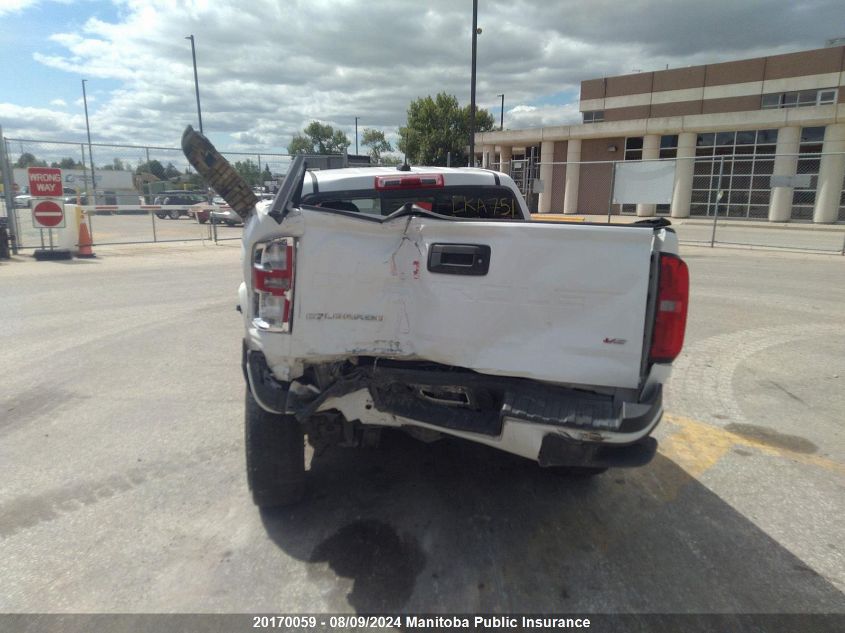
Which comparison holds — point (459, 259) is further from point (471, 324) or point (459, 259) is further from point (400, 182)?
point (400, 182)

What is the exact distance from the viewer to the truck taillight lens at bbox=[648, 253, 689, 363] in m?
2.51

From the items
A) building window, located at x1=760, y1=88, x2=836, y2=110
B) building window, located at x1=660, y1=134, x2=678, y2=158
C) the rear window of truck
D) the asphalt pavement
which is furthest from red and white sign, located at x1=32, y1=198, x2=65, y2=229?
building window, located at x1=760, y1=88, x2=836, y2=110

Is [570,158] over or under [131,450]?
over

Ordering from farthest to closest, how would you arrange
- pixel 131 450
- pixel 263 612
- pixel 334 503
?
pixel 131 450 → pixel 334 503 → pixel 263 612

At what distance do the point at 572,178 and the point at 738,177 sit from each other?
316 inches

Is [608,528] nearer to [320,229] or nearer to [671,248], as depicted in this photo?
[671,248]

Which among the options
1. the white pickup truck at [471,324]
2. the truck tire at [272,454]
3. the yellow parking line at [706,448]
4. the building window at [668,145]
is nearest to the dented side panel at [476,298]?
the white pickup truck at [471,324]

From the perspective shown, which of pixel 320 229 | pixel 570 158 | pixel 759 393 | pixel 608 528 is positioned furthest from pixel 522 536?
pixel 570 158

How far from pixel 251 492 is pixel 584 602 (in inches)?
71.6

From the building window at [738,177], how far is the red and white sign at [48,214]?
82.7 ft

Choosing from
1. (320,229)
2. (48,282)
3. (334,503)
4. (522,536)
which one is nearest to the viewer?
(320,229)

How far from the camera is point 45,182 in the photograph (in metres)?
13.8

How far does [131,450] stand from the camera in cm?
402

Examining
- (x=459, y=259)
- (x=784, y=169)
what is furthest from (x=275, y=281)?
(x=784, y=169)
